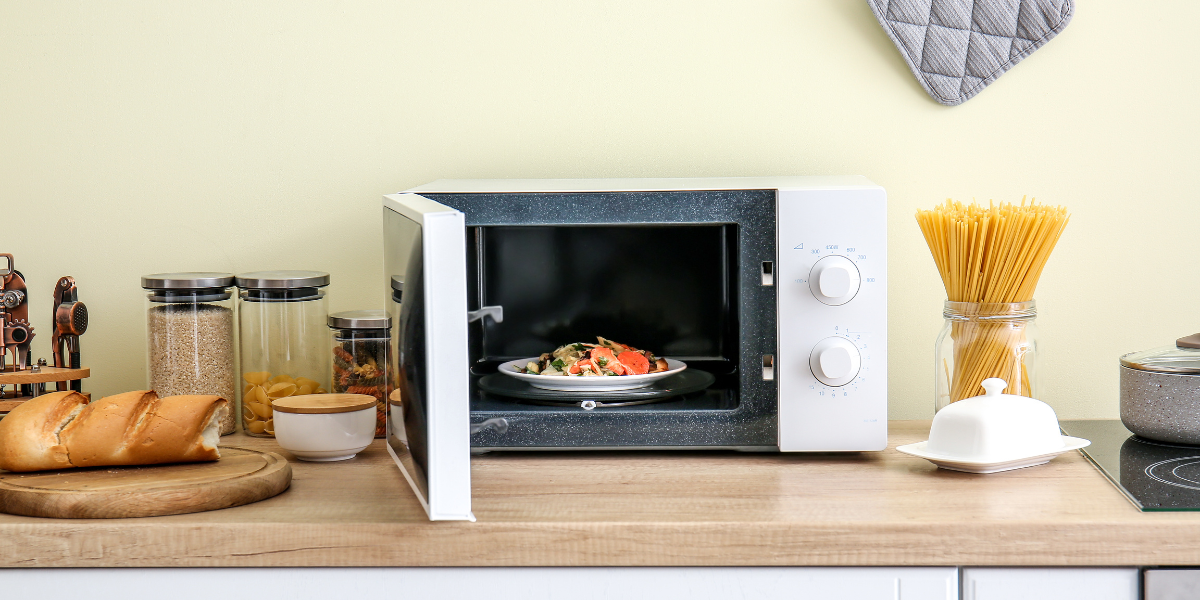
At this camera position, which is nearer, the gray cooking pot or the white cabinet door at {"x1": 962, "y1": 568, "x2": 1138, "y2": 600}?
the white cabinet door at {"x1": 962, "y1": 568, "x2": 1138, "y2": 600}

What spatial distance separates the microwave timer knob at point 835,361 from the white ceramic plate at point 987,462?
0.10m

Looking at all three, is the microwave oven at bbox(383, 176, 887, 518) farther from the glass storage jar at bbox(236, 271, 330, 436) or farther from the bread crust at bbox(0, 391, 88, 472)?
the bread crust at bbox(0, 391, 88, 472)

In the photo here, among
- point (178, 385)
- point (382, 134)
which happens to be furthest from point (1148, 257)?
point (178, 385)

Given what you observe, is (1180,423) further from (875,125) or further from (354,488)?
(354,488)

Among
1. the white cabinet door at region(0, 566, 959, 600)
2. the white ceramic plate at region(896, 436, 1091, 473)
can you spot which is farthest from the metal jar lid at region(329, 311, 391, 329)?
the white ceramic plate at region(896, 436, 1091, 473)

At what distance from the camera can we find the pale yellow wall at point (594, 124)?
1.13 meters

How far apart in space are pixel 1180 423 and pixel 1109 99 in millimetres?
446

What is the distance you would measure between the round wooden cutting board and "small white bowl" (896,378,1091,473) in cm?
61

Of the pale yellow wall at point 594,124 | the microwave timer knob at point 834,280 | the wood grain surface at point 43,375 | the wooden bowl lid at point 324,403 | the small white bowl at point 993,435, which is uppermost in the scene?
the pale yellow wall at point 594,124

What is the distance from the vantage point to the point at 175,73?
3.79 ft

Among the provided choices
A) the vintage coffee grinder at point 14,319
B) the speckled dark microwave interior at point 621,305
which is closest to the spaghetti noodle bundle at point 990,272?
the speckled dark microwave interior at point 621,305

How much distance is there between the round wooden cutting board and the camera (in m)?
0.74

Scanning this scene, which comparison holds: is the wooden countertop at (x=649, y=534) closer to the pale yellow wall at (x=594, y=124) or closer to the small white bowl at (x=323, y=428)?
the small white bowl at (x=323, y=428)

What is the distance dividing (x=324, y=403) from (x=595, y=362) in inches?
11.3
